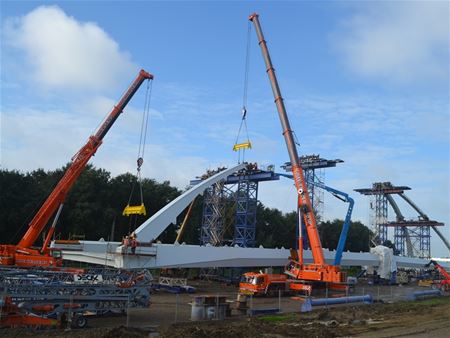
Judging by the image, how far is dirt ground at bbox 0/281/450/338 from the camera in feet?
58.6

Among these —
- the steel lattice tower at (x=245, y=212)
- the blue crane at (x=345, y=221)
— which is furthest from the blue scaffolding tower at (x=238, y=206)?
the blue crane at (x=345, y=221)

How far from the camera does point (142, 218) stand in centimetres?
7381

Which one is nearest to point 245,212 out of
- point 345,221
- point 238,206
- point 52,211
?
point 238,206

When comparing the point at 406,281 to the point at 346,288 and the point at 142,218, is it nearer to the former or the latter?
the point at 346,288

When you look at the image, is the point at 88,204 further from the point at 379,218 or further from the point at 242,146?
the point at 379,218

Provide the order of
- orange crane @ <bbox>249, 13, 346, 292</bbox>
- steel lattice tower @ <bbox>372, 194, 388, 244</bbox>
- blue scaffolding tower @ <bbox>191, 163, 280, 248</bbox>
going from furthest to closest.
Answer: steel lattice tower @ <bbox>372, 194, 388, 244</bbox>
blue scaffolding tower @ <bbox>191, 163, 280, 248</bbox>
orange crane @ <bbox>249, 13, 346, 292</bbox>

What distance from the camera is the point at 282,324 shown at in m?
22.5

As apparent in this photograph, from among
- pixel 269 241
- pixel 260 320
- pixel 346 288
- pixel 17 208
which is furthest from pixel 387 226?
pixel 260 320

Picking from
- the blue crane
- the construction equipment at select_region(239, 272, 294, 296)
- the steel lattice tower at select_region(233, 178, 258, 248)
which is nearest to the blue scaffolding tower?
the steel lattice tower at select_region(233, 178, 258, 248)

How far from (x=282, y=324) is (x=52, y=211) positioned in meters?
17.0

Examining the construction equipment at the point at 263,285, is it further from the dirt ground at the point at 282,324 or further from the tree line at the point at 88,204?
the tree line at the point at 88,204

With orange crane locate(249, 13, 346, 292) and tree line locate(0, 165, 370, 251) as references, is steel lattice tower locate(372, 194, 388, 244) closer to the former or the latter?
tree line locate(0, 165, 370, 251)

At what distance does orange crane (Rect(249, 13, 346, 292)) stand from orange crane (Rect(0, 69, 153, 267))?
39.5ft

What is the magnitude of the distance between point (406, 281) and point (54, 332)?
56786 millimetres
